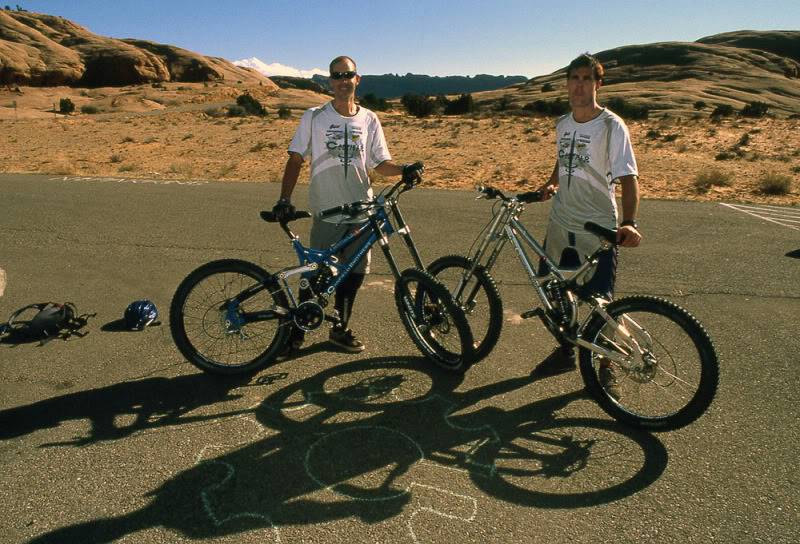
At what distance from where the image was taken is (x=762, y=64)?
9412cm

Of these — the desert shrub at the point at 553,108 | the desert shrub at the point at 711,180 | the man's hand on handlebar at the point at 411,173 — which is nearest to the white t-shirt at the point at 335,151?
the man's hand on handlebar at the point at 411,173

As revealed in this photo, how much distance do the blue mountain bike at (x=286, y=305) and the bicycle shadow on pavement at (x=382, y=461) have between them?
399mm

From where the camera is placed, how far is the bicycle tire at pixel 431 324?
4.09 m

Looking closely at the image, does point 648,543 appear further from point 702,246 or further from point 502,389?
point 702,246

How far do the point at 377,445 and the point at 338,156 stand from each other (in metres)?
2.08

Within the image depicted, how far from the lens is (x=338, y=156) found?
4324 mm

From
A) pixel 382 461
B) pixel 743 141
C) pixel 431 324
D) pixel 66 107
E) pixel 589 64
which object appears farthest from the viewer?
pixel 66 107

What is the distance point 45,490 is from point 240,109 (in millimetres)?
39783

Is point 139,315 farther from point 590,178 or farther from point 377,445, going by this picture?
point 590,178

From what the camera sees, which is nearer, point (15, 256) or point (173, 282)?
point (173, 282)

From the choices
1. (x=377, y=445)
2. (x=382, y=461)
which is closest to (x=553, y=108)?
(x=377, y=445)

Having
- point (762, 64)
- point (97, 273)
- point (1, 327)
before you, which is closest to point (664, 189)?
point (97, 273)

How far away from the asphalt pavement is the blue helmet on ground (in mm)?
153

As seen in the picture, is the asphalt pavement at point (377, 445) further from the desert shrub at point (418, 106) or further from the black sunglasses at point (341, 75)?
the desert shrub at point (418, 106)
